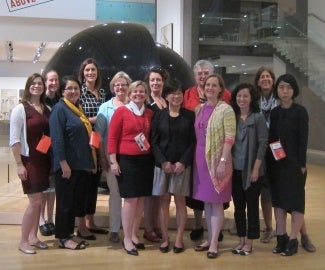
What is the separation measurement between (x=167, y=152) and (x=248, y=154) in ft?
1.88

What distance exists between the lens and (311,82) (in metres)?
10.6

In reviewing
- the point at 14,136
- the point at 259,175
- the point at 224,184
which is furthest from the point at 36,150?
the point at 259,175

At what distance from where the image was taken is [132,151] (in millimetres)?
3338

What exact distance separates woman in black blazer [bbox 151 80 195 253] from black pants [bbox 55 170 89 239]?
1.87ft

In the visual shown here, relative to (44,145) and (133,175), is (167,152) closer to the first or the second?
(133,175)

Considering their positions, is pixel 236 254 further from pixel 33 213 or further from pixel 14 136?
pixel 14 136

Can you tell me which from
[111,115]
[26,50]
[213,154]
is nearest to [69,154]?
[111,115]

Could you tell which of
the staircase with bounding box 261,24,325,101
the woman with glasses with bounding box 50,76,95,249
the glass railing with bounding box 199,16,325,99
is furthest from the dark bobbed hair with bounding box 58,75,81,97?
the staircase with bounding box 261,24,325,101

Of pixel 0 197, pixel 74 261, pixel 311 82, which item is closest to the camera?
pixel 74 261

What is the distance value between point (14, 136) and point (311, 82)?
8.59 metres

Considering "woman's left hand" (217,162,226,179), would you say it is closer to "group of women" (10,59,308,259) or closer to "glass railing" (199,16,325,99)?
"group of women" (10,59,308,259)

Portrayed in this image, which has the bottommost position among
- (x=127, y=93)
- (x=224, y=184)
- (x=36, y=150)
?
(x=224, y=184)

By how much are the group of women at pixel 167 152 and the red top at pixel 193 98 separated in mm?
143

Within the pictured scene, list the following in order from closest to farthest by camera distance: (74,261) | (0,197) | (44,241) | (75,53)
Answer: (74,261) → (44,241) → (75,53) → (0,197)
